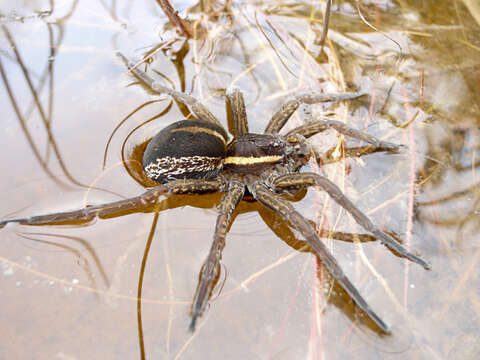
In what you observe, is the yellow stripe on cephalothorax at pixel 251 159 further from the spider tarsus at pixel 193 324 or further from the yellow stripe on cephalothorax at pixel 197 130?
the spider tarsus at pixel 193 324

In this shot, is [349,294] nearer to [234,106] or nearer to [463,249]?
[463,249]

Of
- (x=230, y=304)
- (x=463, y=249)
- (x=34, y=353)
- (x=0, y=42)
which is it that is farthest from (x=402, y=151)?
(x=0, y=42)

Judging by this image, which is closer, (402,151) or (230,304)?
(230,304)

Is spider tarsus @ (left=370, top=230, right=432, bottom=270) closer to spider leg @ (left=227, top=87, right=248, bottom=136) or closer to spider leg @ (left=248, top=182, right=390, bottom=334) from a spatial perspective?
spider leg @ (left=248, top=182, right=390, bottom=334)

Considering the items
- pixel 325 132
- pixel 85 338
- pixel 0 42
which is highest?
pixel 0 42

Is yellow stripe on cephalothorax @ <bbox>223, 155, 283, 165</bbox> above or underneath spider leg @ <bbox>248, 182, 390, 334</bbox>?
above

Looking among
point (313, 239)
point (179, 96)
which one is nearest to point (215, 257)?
point (313, 239)

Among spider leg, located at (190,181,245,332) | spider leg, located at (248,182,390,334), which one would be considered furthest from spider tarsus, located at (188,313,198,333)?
spider leg, located at (248,182,390,334)
